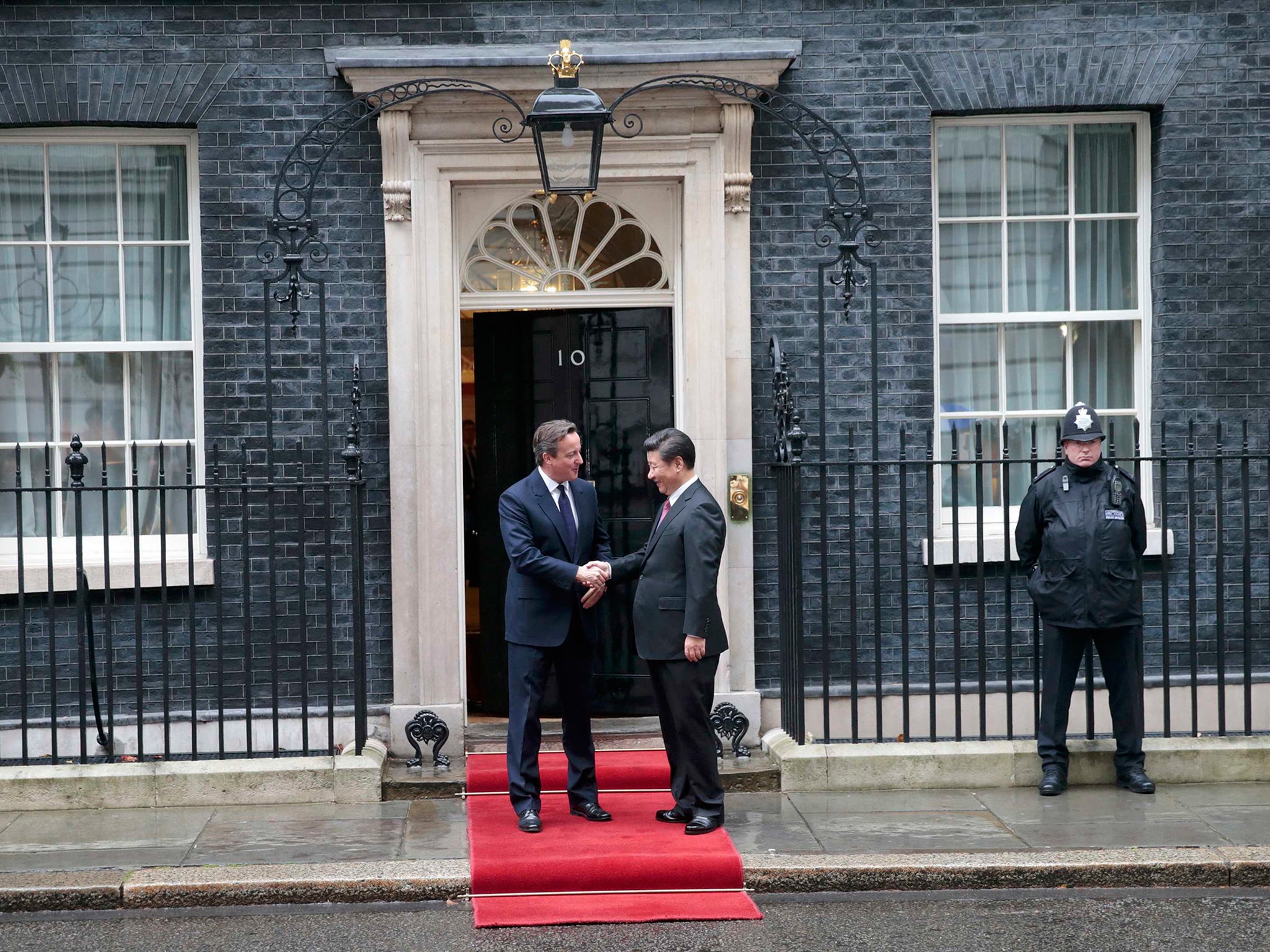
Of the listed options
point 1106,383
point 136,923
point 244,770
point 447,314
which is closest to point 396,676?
point 244,770

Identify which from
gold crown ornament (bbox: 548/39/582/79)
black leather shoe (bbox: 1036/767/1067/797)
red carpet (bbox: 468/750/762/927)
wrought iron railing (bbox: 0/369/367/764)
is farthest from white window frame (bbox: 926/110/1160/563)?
wrought iron railing (bbox: 0/369/367/764)

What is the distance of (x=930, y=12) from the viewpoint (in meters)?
8.55

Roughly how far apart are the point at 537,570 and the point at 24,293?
Answer: 3859 millimetres

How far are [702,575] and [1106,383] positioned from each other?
354 centimetres

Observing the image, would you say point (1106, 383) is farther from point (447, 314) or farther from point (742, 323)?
point (447, 314)

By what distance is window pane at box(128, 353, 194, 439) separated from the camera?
8.65 meters

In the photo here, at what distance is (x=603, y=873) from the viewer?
621cm

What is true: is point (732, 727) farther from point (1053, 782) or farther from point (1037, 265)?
point (1037, 265)

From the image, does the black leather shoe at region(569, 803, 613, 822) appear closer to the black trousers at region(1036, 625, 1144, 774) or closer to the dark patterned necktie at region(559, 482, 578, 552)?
the dark patterned necktie at region(559, 482, 578, 552)

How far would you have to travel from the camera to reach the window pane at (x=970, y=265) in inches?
349

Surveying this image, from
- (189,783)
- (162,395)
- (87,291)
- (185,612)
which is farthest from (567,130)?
(189,783)

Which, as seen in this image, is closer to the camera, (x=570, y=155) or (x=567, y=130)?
(x=567, y=130)

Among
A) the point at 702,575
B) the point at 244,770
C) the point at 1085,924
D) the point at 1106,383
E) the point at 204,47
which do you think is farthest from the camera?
the point at 1106,383

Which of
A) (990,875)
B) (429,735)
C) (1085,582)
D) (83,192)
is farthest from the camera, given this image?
(83,192)
